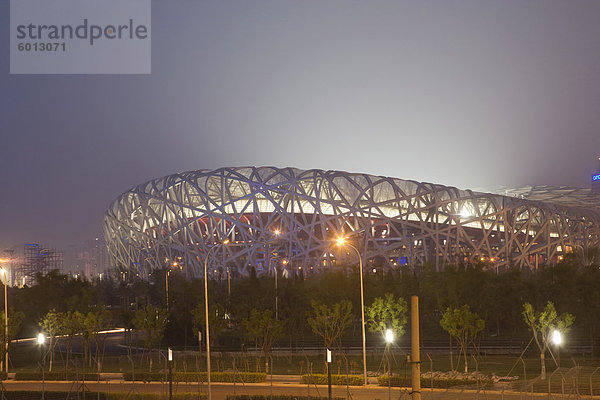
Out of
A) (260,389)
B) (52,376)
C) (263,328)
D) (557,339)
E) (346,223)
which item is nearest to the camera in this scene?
(557,339)

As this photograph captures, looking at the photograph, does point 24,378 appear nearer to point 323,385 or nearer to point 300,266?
point 323,385

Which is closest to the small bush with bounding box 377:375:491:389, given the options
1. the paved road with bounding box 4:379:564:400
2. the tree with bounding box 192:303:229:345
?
the paved road with bounding box 4:379:564:400

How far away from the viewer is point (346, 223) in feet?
337

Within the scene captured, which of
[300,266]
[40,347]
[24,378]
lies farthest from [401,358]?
[300,266]

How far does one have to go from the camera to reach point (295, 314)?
6128cm

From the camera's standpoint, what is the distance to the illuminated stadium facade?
10075cm

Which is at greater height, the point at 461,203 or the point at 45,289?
the point at 461,203

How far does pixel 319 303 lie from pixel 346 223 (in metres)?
52.0

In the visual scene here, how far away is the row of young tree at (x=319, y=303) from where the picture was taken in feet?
159

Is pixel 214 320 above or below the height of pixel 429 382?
above

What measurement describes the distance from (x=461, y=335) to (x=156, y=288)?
51.6 meters

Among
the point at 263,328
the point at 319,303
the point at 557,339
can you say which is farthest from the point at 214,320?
the point at 557,339

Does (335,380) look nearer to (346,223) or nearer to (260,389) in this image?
(260,389)

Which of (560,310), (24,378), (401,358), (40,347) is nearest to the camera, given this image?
(24,378)
